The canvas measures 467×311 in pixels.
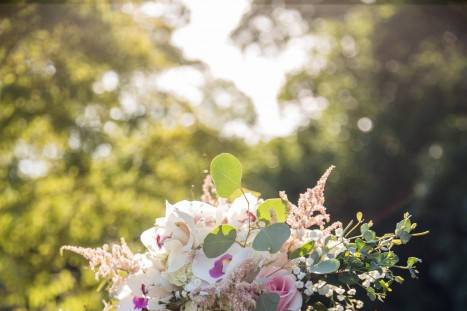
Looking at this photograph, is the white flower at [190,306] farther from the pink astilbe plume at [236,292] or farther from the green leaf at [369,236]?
the green leaf at [369,236]

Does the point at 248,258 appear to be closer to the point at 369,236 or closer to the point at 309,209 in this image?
the point at 309,209

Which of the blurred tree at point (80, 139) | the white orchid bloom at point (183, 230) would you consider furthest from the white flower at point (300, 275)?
the blurred tree at point (80, 139)

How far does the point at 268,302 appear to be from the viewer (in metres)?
1.66

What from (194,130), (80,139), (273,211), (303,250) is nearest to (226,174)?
(273,211)

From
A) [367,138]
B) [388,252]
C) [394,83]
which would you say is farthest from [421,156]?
[388,252]

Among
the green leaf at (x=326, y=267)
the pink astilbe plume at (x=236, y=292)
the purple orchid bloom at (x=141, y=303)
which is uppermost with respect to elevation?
the green leaf at (x=326, y=267)

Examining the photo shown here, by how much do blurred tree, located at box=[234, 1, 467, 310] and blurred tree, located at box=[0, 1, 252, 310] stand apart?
3145 millimetres

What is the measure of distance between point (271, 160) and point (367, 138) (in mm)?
1844

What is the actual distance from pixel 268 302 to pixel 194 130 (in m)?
5.71

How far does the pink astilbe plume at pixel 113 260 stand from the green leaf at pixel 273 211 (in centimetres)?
32

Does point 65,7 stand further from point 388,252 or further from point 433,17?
point 433,17

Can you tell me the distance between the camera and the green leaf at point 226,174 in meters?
1.78

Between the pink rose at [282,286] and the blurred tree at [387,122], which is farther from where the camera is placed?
the blurred tree at [387,122]

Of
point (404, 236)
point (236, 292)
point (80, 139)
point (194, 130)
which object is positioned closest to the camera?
point (236, 292)
